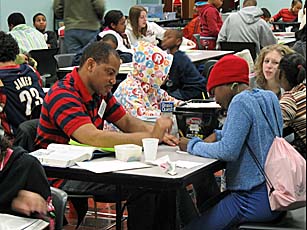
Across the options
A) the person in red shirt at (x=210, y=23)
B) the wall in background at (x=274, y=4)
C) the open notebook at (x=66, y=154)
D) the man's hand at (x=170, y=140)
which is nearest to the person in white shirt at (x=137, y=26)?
the person in red shirt at (x=210, y=23)

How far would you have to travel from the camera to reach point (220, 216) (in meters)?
2.88

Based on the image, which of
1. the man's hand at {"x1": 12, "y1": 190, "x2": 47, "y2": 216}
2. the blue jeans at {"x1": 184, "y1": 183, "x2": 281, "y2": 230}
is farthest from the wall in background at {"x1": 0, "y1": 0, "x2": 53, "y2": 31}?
the man's hand at {"x1": 12, "y1": 190, "x2": 47, "y2": 216}

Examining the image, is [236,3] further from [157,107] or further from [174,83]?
[157,107]

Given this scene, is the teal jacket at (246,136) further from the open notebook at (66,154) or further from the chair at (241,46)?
the chair at (241,46)

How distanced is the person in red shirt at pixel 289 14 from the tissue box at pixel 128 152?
33.8ft

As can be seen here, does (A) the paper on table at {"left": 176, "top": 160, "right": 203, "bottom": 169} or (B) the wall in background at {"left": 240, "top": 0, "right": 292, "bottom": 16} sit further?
(B) the wall in background at {"left": 240, "top": 0, "right": 292, "bottom": 16}

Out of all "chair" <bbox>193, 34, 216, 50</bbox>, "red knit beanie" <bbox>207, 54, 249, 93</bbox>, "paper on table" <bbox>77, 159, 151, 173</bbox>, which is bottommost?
"chair" <bbox>193, 34, 216, 50</bbox>

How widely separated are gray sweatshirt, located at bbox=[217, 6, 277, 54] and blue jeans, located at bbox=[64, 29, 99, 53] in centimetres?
194

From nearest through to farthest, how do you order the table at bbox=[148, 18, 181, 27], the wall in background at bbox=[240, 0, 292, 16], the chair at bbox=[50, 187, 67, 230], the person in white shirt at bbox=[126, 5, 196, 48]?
the chair at bbox=[50, 187, 67, 230] → the person in white shirt at bbox=[126, 5, 196, 48] → the table at bbox=[148, 18, 181, 27] → the wall in background at bbox=[240, 0, 292, 16]

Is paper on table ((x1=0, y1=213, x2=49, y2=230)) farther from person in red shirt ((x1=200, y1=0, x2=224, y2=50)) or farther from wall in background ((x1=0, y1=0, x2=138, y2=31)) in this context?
wall in background ((x1=0, y1=0, x2=138, y2=31))

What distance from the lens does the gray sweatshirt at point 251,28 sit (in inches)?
326

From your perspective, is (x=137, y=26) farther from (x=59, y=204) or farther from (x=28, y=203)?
(x=28, y=203)

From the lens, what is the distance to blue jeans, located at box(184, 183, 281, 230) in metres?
2.80

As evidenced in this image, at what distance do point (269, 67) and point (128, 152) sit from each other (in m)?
1.79
